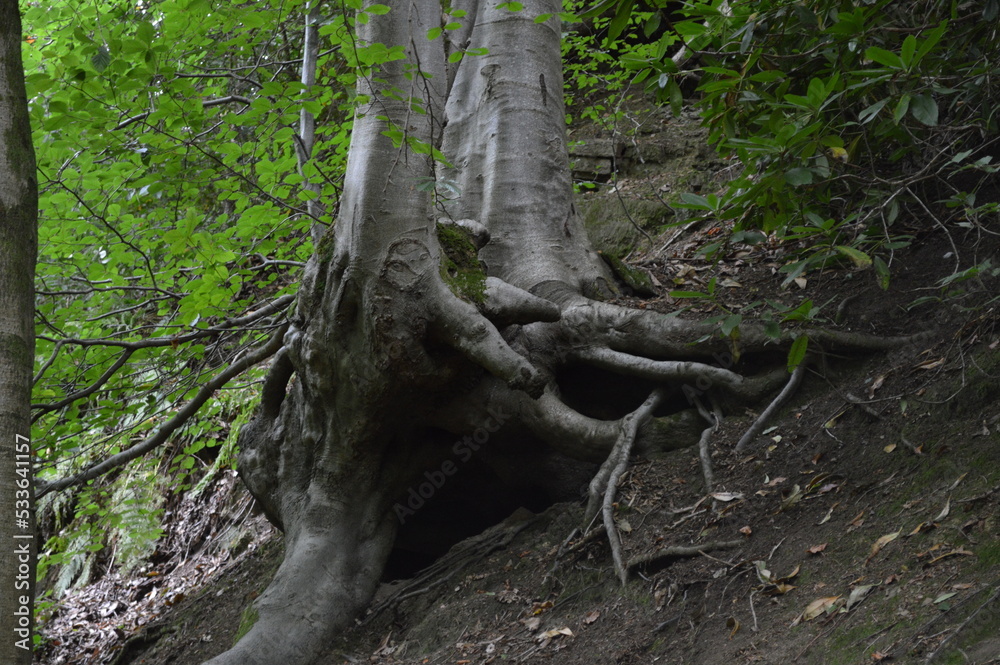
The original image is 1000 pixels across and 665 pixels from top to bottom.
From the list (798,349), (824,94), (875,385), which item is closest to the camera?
(824,94)

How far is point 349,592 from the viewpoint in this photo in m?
4.97

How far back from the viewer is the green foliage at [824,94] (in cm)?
304

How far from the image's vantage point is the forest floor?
2.75 m

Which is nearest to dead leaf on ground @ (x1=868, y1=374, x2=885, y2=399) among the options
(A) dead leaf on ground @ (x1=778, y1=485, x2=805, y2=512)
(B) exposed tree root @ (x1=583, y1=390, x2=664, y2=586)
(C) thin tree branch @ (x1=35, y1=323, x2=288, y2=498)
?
(A) dead leaf on ground @ (x1=778, y1=485, x2=805, y2=512)

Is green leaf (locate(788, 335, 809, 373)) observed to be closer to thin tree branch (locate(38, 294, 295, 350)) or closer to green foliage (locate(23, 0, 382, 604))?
green foliage (locate(23, 0, 382, 604))

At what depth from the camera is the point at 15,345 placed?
7.63 feet

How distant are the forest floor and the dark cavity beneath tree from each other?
0.99ft

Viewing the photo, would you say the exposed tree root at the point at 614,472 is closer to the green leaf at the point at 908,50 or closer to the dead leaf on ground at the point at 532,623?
the dead leaf on ground at the point at 532,623

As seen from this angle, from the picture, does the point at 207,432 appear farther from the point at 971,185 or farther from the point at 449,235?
the point at 971,185

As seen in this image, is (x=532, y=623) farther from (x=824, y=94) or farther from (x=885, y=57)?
(x=885, y=57)

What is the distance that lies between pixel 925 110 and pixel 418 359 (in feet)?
9.23

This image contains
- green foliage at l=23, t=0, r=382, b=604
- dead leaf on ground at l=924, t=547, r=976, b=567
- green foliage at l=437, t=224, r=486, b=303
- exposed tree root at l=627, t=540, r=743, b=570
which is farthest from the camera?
green foliage at l=23, t=0, r=382, b=604

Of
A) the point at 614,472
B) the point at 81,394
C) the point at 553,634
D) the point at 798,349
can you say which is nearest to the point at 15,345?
the point at 553,634

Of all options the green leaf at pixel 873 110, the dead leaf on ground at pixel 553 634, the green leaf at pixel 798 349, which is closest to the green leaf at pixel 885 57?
the green leaf at pixel 873 110
